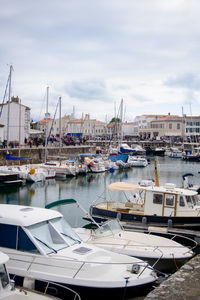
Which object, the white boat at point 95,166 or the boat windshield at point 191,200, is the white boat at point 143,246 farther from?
the white boat at point 95,166

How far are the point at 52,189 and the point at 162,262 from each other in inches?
924

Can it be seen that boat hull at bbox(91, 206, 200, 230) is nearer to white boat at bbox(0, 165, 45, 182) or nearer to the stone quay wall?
white boat at bbox(0, 165, 45, 182)

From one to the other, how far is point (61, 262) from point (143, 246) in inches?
172

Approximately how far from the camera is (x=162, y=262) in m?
12.0

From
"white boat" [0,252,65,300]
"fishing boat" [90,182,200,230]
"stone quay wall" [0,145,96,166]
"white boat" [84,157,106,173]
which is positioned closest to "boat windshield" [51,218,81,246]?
"white boat" [0,252,65,300]

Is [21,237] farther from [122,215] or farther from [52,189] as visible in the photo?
[52,189]

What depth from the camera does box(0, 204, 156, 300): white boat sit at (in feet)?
28.2

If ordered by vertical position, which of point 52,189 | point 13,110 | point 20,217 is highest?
point 13,110

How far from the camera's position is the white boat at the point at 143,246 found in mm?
11828

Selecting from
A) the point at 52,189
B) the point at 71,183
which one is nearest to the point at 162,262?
the point at 52,189

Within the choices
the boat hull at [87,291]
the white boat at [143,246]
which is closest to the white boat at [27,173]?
the white boat at [143,246]

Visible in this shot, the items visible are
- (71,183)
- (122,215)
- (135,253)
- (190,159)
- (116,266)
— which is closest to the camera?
(116,266)

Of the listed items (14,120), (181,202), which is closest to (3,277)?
(181,202)

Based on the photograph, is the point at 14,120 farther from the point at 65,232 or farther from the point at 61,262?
the point at 61,262
